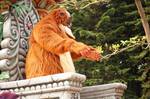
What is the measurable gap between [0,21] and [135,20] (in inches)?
252

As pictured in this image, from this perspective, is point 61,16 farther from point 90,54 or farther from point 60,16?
point 90,54

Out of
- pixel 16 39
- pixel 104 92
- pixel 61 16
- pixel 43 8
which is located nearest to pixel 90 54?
pixel 104 92

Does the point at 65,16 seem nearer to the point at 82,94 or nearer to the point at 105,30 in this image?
the point at 82,94

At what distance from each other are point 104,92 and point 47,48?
0.71 meters

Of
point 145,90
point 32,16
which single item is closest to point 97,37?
point 145,90

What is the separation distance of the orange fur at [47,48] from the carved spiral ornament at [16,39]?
11 cm

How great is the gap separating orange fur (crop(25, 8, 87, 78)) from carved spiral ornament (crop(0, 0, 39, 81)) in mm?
113

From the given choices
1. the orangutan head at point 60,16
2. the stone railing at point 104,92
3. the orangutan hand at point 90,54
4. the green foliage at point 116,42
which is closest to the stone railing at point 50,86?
the orangutan hand at point 90,54

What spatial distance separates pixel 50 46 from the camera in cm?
430

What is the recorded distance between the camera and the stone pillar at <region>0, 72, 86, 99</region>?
12.7ft

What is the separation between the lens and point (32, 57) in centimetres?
452

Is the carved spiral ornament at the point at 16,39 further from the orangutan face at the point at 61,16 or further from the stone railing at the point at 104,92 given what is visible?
the stone railing at the point at 104,92

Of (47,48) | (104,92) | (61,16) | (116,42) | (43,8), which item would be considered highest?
(116,42)

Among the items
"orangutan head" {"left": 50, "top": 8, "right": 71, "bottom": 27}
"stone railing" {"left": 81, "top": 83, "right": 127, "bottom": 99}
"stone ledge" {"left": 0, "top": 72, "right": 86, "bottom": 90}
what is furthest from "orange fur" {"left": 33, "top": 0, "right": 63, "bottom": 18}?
"stone ledge" {"left": 0, "top": 72, "right": 86, "bottom": 90}
